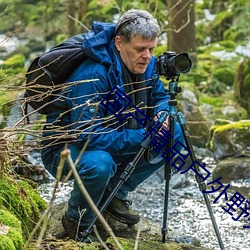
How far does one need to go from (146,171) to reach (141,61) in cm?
73

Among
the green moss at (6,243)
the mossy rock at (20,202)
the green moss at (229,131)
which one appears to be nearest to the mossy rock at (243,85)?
the green moss at (229,131)

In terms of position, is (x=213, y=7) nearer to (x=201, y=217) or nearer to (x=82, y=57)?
(x=201, y=217)

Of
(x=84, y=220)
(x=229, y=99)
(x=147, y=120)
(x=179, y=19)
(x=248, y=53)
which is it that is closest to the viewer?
(x=84, y=220)

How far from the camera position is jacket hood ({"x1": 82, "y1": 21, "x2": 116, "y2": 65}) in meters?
3.35

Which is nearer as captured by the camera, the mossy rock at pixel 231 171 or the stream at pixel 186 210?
the stream at pixel 186 210

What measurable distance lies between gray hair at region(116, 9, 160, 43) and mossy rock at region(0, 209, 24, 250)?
125cm

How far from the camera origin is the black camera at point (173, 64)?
327 cm

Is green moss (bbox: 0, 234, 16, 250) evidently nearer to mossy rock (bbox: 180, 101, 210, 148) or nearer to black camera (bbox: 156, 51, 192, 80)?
black camera (bbox: 156, 51, 192, 80)

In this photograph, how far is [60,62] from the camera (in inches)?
133

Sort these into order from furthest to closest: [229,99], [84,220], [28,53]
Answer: [28,53], [229,99], [84,220]

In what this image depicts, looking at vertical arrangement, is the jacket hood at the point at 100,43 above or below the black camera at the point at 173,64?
above

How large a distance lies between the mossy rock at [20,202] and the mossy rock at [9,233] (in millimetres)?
242

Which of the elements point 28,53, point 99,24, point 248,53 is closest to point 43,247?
point 99,24

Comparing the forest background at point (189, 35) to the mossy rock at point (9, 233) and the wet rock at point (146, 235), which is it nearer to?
the wet rock at point (146, 235)
